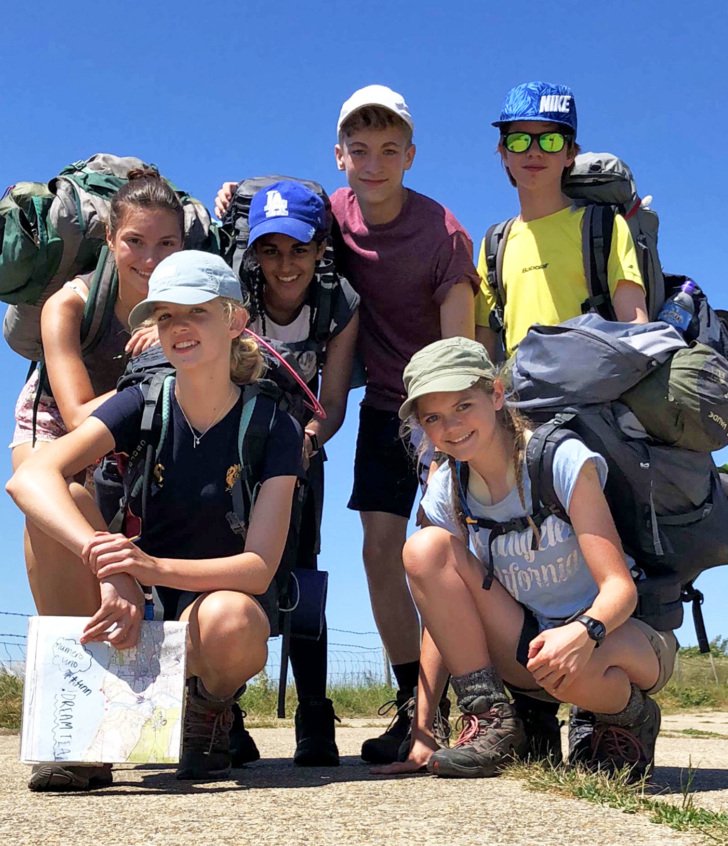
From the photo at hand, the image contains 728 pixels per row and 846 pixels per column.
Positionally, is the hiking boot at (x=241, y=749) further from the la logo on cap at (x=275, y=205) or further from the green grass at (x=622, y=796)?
the la logo on cap at (x=275, y=205)

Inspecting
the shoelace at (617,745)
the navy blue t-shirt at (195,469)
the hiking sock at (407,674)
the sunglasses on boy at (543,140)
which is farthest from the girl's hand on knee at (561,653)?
the sunglasses on boy at (543,140)

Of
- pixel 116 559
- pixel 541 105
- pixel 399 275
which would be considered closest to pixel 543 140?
pixel 541 105

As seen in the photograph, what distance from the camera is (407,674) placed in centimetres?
543

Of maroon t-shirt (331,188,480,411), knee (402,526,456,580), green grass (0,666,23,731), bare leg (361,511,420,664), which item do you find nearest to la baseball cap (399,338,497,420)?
knee (402,526,456,580)

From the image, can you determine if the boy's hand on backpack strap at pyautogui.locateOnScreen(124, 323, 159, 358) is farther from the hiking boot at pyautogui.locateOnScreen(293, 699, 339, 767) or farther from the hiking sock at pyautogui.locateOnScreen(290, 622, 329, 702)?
the hiking boot at pyautogui.locateOnScreen(293, 699, 339, 767)

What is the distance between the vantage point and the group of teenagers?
382 centimetres

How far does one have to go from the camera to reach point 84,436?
3988 millimetres

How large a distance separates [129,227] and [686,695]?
1097cm

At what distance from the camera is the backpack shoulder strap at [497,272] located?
17.5 feet

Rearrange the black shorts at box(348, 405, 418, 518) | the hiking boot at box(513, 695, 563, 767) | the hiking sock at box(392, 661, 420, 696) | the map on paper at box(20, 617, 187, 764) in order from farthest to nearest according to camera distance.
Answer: the black shorts at box(348, 405, 418, 518) < the hiking sock at box(392, 661, 420, 696) < the hiking boot at box(513, 695, 563, 767) < the map on paper at box(20, 617, 187, 764)

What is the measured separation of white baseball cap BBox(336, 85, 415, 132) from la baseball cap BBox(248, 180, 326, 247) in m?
0.58

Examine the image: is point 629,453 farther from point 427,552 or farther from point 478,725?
point 478,725

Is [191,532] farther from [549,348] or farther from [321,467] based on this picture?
[549,348]

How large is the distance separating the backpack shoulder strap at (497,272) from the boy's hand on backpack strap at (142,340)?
171cm
